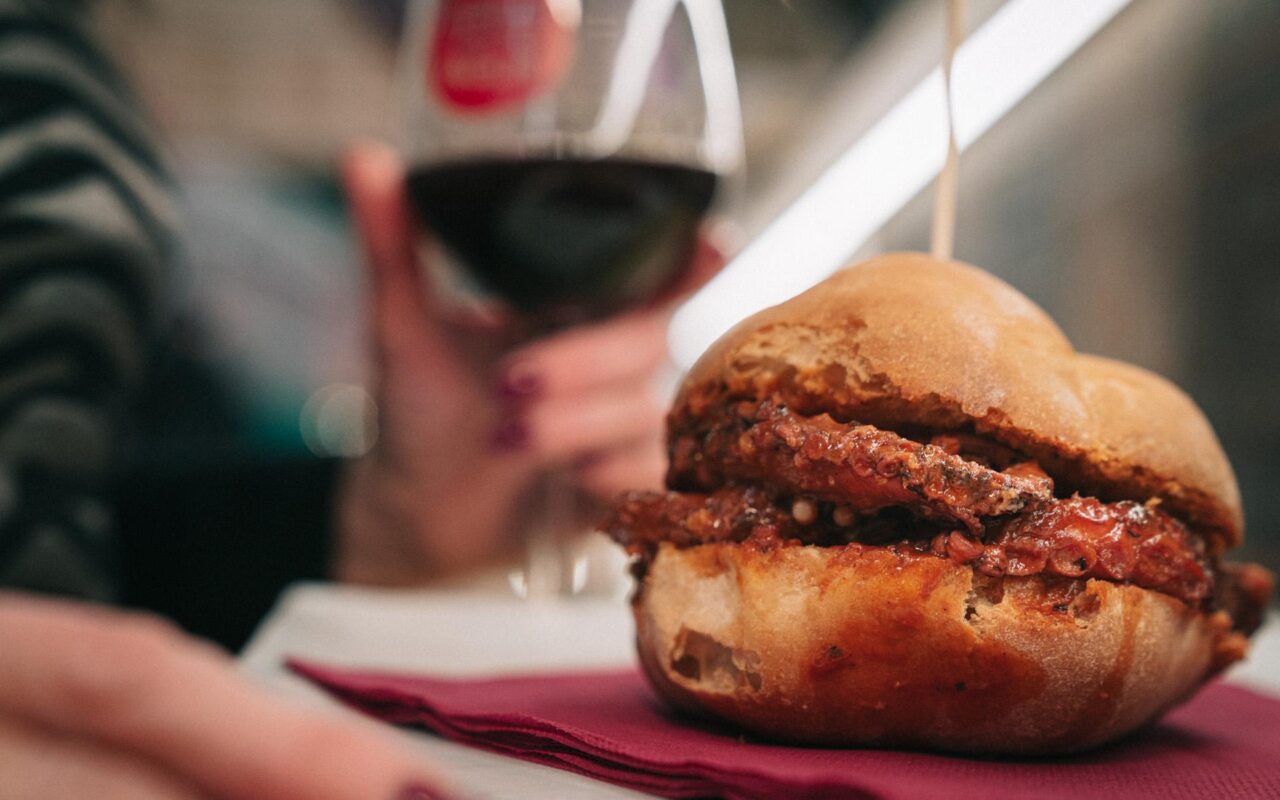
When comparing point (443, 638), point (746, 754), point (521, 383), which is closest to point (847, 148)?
point (521, 383)

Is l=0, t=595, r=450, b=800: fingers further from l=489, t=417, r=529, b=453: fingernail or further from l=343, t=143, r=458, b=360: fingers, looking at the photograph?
l=343, t=143, r=458, b=360: fingers

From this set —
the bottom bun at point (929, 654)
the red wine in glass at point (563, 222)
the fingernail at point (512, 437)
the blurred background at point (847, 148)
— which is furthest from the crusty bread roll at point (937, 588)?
the blurred background at point (847, 148)

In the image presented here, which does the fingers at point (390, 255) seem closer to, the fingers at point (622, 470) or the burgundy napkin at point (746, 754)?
the fingers at point (622, 470)

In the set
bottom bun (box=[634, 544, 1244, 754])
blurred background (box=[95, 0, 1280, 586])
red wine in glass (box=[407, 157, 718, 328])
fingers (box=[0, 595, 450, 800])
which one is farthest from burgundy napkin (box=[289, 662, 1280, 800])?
blurred background (box=[95, 0, 1280, 586])

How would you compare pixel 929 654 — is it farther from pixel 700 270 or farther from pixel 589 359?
pixel 700 270

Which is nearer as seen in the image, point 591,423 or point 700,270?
point 591,423

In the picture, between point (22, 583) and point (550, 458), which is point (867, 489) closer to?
point (550, 458)

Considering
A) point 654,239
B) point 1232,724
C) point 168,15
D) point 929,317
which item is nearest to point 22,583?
point 654,239
